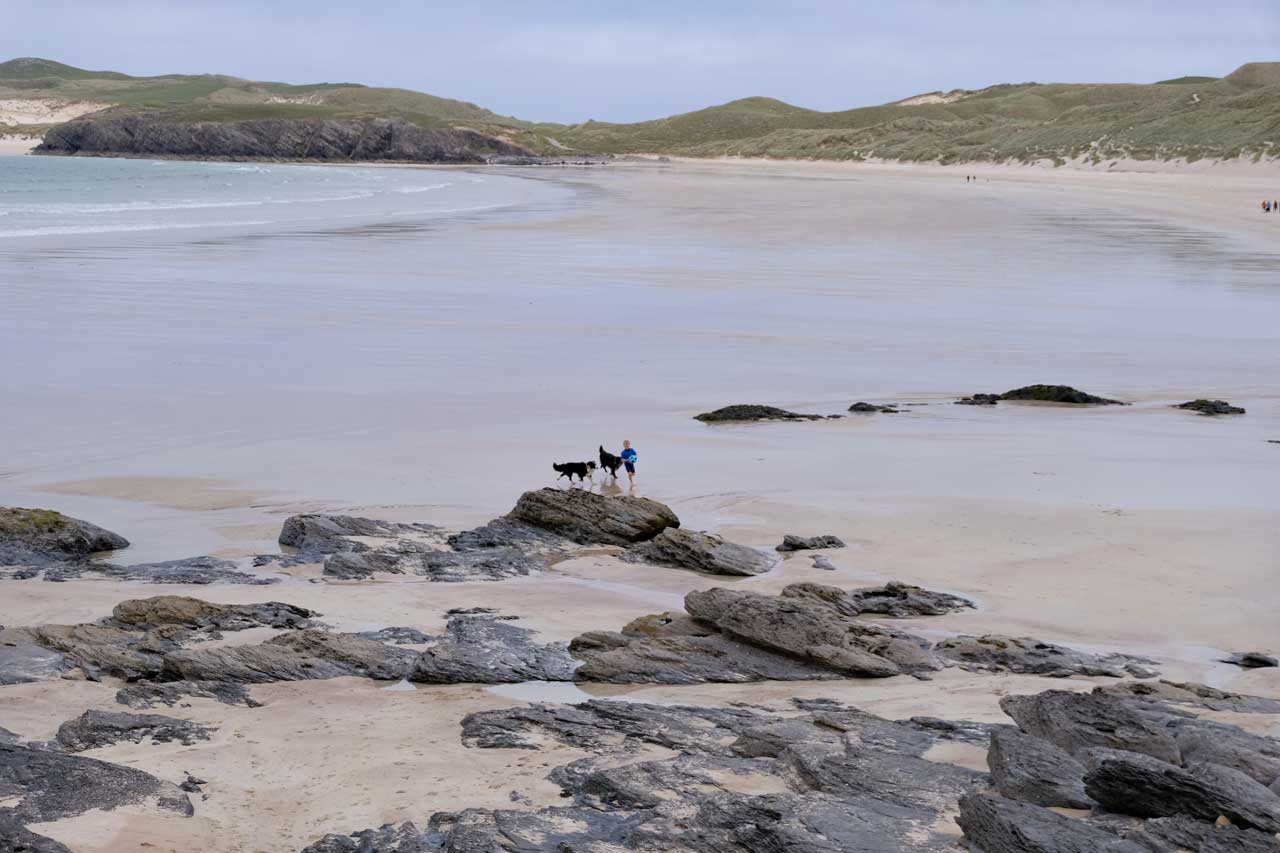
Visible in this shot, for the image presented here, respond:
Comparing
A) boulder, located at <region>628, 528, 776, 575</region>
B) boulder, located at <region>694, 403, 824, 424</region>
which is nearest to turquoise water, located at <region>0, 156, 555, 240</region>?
boulder, located at <region>694, 403, 824, 424</region>

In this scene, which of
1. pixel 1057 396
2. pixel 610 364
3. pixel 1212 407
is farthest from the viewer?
pixel 610 364

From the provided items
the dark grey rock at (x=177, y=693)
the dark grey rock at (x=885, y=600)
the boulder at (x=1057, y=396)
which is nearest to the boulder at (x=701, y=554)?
the dark grey rock at (x=885, y=600)

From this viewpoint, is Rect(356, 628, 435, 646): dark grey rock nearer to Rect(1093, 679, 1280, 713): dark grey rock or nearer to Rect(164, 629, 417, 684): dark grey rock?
Rect(164, 629, 417, 684): dark grey rock

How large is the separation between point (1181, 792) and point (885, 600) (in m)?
4.28

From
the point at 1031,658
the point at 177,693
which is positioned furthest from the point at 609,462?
the point at 177,693

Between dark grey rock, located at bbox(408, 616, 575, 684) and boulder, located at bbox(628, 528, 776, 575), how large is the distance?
2.16 meters

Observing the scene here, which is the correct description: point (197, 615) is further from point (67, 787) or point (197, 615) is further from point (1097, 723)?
point (1097, 723)

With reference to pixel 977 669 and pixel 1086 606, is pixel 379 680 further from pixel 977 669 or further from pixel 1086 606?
pixel 1086 606

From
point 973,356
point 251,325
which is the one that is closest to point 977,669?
point 973,356

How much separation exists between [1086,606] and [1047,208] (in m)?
50.3

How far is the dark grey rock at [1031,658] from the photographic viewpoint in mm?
8781

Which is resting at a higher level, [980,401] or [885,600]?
[980,401]

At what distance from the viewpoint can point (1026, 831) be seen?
570cm

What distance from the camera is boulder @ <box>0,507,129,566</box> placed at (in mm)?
11156
